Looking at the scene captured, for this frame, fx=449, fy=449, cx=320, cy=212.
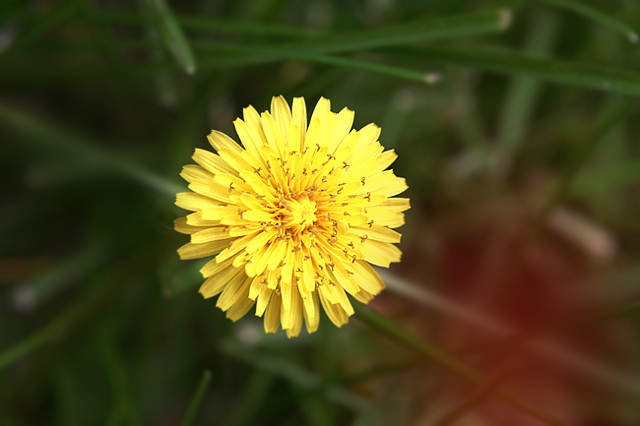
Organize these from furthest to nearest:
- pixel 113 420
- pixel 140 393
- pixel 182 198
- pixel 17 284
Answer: pixel 17 284, pixel 140 393, pixel 113 420, pixel 182 198

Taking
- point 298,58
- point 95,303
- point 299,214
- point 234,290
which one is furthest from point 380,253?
point 95,303

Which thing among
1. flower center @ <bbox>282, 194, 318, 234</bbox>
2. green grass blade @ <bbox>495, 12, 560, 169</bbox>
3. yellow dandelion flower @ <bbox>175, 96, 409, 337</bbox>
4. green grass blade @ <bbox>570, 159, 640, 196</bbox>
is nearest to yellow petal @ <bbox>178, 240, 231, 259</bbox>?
yellow dandelion flower @ <bbox>175, 96, 409, 337</bbox>

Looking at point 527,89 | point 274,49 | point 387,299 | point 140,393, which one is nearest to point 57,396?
point 140,393

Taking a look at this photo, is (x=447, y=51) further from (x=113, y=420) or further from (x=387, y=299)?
(x=113, y=420)

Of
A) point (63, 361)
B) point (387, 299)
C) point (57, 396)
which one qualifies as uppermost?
point (387, 299)

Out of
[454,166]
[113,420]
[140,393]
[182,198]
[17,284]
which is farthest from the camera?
[454,166]

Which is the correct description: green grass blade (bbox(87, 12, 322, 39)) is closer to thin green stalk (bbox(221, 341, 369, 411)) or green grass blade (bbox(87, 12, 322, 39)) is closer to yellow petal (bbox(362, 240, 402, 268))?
yellow petal (bbox(362, 240, 402, 268))

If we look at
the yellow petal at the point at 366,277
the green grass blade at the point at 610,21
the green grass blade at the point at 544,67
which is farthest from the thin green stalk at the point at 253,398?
the green grass blade at the point at 610,21
